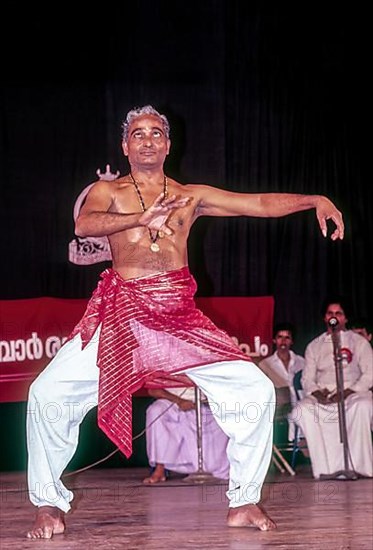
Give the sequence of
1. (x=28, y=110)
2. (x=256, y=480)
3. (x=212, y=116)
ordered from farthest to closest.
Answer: (x=212, y=116) < (x=28, y=110) < (x=256, y=480)

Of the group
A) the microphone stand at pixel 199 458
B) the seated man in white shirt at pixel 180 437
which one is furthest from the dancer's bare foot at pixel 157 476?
the microphone stand at pixel 199 458

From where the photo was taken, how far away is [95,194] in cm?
428

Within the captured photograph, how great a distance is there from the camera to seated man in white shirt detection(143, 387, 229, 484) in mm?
6887

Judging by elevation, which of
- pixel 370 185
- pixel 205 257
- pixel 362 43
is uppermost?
pixel 362 43

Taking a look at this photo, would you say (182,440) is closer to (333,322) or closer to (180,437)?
(180,437)

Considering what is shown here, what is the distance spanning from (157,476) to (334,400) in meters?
1.39

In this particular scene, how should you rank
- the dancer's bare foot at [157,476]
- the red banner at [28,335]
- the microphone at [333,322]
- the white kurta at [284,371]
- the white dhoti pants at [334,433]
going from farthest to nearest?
the white kurta at [284,371], the white dhoti pants at [334,433], the red banner at [28,335], the microphone at [333,322], the dancer's bare foot at [157,476]

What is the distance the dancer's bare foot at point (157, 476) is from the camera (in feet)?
21.8

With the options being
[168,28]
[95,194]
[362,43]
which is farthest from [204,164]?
[95,194]

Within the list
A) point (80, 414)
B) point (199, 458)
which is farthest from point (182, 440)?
point (80, 414)

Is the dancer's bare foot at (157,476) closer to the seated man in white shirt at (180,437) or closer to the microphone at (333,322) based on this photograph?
the seated man in white shirt at (180,437)

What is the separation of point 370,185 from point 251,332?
5.70 feet

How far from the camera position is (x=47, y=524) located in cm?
402

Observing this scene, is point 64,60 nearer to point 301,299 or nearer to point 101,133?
point 101,133
